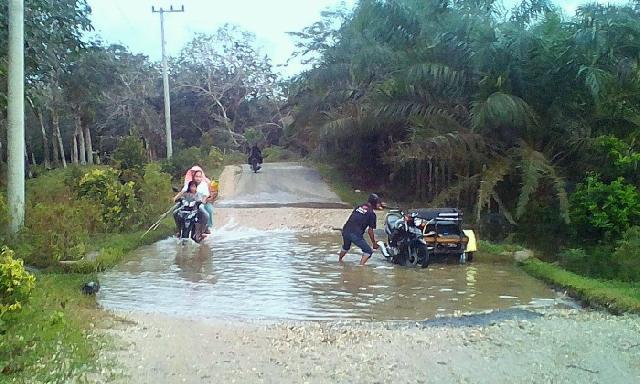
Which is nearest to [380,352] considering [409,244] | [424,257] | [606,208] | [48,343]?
[48,343]

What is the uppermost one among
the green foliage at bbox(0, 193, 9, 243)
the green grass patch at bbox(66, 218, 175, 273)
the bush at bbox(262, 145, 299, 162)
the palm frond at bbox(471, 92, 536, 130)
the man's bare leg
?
the bush at bbox(262, 145, 299, 162)

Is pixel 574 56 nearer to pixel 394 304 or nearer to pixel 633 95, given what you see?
pixel 633 95

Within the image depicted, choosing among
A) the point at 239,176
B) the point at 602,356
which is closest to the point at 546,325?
the point at 602,356

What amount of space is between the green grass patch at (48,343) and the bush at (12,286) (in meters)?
0.15

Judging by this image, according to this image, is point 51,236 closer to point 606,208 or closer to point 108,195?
point 108,195

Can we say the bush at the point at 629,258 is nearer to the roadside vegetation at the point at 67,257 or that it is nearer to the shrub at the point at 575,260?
the shrub at the point at 575,260

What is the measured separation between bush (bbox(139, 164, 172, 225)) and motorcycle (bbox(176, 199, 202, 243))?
7.57ft

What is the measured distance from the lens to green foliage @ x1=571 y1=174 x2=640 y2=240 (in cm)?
1540

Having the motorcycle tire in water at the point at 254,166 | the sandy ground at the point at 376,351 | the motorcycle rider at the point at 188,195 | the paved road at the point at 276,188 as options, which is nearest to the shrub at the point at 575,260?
the sandy ground at the point at 376,351

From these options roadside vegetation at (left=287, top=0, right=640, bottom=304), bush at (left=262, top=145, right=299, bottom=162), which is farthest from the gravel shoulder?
bush at (left=262, top=145, right=299, bottom=162)

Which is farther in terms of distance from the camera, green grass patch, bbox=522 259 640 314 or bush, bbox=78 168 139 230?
bush, bbox=78 168 139 230

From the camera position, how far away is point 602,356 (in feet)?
21.9

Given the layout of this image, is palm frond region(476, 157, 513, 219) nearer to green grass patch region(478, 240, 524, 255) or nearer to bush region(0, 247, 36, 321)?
green grass patch region(478, 240, 524, 255)

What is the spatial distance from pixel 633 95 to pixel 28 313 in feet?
48.8
